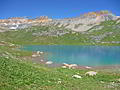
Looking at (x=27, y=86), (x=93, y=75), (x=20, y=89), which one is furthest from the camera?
(x=93, y=75)

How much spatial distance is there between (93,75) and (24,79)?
21.9 m

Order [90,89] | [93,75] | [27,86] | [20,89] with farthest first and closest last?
[93,75]
[90,89]
[27,86]
[20,89]

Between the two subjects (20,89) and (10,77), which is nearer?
(20,89)

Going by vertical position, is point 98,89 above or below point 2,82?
below

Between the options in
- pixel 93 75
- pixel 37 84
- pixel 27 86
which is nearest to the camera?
pixel 27 86

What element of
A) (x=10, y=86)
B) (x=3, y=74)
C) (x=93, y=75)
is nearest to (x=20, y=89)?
(x=10, y=86)

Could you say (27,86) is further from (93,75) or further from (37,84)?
(93,75)

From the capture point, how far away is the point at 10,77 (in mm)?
24234

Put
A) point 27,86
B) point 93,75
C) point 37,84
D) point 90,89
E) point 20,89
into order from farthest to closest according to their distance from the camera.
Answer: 1. point 93,75
2. point 90,89
3. point 37,84
4. point 27,86
5. point 20,89

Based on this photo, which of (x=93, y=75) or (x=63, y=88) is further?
(x=93, y=75)

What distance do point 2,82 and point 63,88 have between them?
733 cm

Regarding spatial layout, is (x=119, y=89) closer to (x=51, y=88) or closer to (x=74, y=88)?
(x=74, y=88)

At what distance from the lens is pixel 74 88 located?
82.5 ft

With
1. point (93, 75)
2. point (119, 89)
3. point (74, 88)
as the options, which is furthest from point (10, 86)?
point (93, 75)
